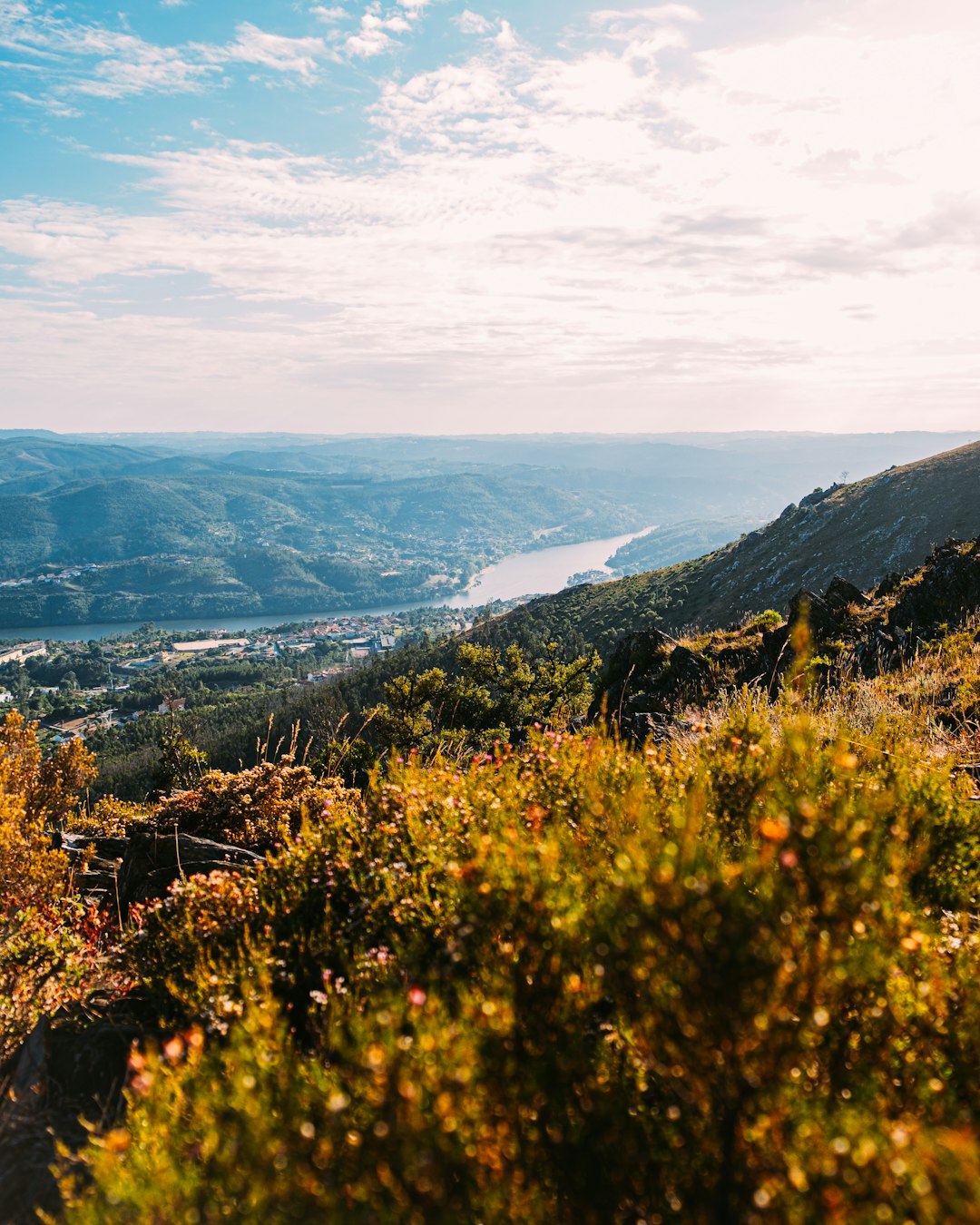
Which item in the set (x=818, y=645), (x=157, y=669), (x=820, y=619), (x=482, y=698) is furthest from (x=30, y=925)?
(x=157, y=669)

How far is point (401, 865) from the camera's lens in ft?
12.1

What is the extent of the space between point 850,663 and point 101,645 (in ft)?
672

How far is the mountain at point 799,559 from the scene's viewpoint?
195 feet

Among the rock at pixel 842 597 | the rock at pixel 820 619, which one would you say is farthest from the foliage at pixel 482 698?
the rock at pixel 842 597

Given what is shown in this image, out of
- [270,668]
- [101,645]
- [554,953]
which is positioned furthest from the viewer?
[101,645]

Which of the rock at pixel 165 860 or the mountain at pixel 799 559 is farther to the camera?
the mountain at pixel 799 559

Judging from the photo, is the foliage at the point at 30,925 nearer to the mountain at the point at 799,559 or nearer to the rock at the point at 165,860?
the rock at the point at 165,860

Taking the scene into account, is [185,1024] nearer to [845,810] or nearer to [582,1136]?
[582,1136]

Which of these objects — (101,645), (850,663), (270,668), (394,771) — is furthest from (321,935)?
(101,645)

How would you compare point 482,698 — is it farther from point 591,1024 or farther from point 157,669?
point 157,669

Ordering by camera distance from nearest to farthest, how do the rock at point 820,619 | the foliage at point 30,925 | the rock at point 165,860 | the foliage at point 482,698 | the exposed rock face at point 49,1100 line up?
1. the exposed rock face at point 49,1100
2. the foliage at point 30,925
3. the rock at point 165,860
4. the rock at point 820,619
5. the foliage at point 482,698

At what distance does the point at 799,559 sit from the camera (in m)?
68.1

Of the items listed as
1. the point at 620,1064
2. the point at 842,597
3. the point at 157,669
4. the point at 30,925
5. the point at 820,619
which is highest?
the point at 842,597

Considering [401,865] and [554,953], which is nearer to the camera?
[554,953]
